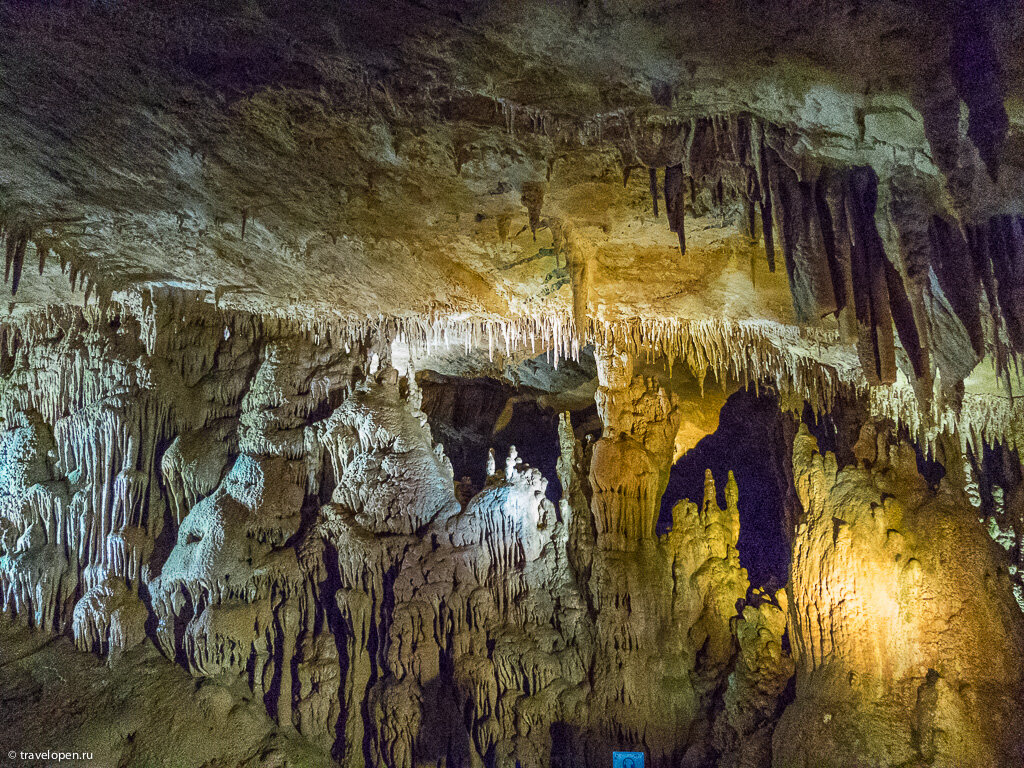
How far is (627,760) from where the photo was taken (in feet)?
23.3

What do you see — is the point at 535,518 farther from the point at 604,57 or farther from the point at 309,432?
the point at 604,57

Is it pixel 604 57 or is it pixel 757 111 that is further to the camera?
pixel 757 111

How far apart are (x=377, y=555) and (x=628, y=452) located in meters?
A: 3.08

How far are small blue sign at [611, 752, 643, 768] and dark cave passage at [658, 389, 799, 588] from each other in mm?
5478

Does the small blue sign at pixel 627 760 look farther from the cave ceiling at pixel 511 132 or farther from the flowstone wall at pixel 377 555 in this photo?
the cave ceiling at pixel 511 132

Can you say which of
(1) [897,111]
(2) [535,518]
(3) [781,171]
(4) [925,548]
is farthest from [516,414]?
Answer: (1) [897,111]

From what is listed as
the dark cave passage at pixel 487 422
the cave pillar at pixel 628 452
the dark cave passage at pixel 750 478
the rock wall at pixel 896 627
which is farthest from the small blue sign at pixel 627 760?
the dark cave passage at pixel 750 478

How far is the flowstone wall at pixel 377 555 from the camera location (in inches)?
304

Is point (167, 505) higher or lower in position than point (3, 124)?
lower

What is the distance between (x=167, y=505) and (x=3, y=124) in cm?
517

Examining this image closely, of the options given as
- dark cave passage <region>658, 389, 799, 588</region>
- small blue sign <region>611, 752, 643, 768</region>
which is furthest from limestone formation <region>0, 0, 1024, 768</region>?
dark cave passage <region>658, 389, 799, 588</region>

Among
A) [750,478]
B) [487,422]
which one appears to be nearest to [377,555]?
[487,422]

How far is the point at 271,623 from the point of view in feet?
26.6

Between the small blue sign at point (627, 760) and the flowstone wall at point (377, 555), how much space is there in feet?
1.94
